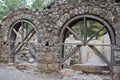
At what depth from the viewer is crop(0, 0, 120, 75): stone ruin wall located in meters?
7.37

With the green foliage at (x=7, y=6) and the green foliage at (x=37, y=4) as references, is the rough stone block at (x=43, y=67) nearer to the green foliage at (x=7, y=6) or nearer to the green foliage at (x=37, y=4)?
the green foliage at (x=7, y=6)

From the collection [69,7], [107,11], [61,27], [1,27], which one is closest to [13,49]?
[1,27]

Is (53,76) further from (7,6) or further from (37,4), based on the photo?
(37,4)

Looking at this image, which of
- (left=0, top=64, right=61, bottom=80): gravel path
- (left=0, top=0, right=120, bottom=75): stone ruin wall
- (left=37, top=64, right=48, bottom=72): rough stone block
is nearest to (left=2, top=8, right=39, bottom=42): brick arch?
(left=0, top=0, right=120, bottom=75): stone ruin wall

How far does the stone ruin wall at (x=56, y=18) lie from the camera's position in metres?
7.37

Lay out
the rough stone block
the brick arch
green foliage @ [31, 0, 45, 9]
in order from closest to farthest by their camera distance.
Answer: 1. the rough stone block
2. the brick arch
3. green foliage @ [31, 0, 45, 9]

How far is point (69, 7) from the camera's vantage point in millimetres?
7988

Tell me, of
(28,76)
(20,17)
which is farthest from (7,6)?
(28,76)

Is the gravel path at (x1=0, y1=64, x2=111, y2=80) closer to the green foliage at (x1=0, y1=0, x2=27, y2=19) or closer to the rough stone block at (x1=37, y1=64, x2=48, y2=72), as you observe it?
the rough stone block at (x1=37, y1=64, x2=48, y2=72)

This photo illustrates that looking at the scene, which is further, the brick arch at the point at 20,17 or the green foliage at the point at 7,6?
the green foliage at the point at 7,6

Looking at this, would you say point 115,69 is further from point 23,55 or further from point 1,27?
point 23,55

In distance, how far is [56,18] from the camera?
27.0 feet

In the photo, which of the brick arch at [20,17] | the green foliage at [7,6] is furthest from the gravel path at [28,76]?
the green foliage at [7,6]

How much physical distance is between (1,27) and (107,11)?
5209 millimetres
